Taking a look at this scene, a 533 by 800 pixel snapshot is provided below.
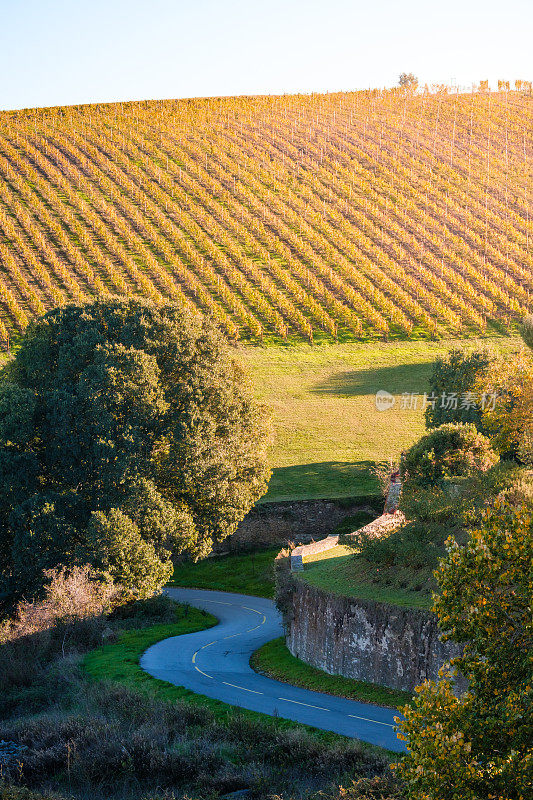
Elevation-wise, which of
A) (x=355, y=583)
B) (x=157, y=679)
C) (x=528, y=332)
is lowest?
(x=157, y=679)

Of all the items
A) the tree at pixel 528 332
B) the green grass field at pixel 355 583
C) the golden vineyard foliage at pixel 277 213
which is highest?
the golden vineyard foliage at pixel 277 213

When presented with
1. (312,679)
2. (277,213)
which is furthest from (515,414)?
(277,213)

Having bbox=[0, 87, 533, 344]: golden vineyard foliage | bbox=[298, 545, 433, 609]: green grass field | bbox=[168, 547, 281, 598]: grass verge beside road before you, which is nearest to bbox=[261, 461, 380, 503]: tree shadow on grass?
bbox=[168, 547, 281, 598]: grass verge beside road

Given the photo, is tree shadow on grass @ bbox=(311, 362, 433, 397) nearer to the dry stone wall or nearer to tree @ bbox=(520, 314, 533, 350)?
tree @ bbox=(520, 314, 533, 350)

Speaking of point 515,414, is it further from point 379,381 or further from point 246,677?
point 379,381

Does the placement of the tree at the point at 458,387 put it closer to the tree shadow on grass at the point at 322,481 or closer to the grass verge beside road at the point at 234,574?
the tree shadow on grass at the point at 322,481

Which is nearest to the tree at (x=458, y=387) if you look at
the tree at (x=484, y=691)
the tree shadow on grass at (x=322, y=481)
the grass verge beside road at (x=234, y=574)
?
the tree shadow on grass at (x=322, y=481)
